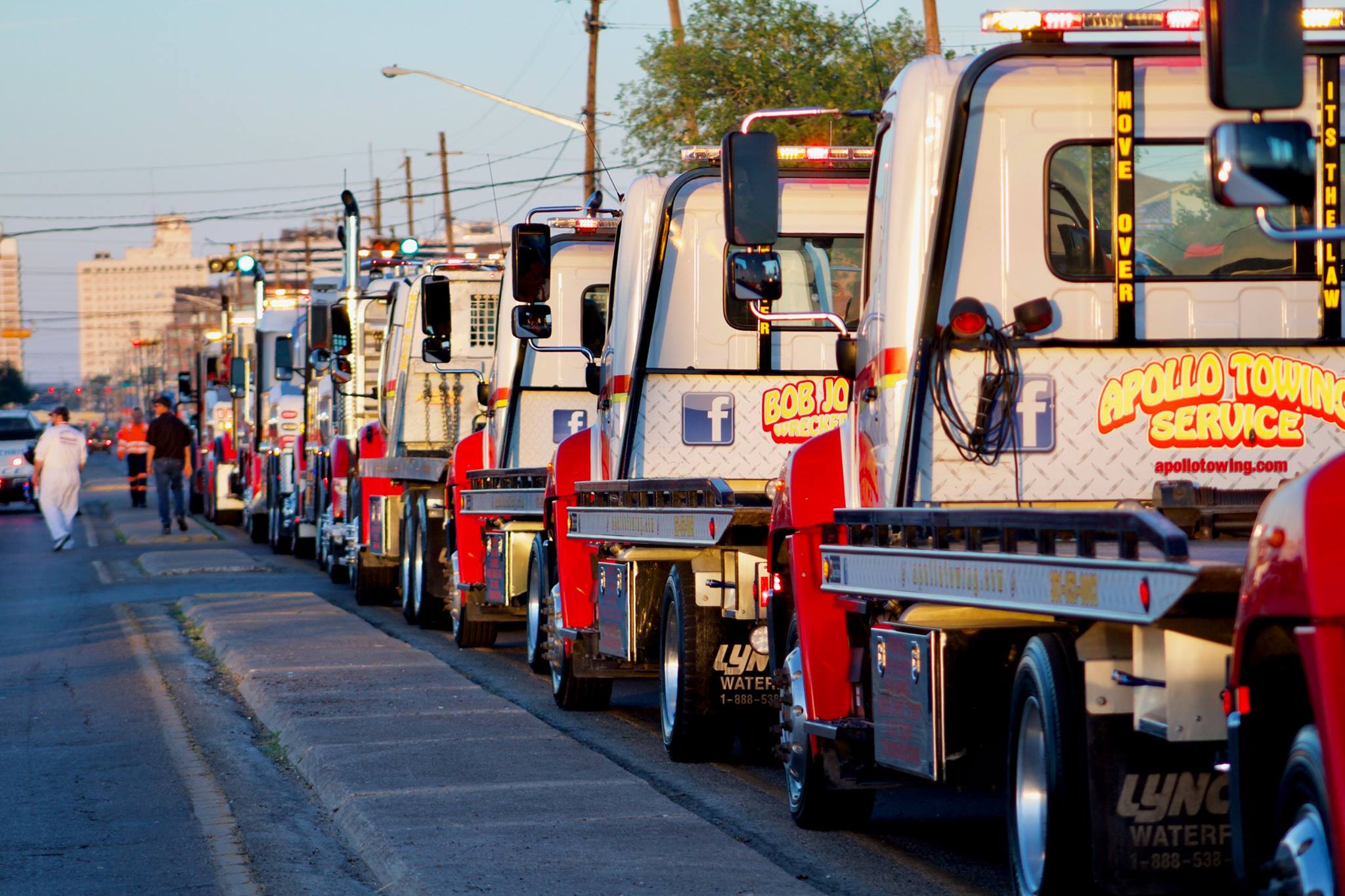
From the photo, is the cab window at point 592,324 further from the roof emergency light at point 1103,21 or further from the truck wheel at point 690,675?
the roof emergency light at point 1103,21

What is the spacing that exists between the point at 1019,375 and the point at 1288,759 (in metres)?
2.73

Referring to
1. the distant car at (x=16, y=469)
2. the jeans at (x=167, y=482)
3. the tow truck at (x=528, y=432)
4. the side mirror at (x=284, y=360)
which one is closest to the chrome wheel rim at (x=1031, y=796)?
the tow truck at (x=528, y=432)

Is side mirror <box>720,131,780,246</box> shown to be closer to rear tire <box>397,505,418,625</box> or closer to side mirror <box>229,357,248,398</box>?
rear tire <box>397,505,418,625</box>

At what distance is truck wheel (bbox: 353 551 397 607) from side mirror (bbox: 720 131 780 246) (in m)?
12.8

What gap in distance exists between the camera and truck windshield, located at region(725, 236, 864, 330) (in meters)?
11.0

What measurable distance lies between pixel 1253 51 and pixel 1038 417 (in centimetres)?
273

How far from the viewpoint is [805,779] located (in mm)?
7629

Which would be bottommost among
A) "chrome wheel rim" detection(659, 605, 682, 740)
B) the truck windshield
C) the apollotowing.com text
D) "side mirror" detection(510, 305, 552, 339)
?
"chrome wheel rim" detection(659, 605, 682, 740)

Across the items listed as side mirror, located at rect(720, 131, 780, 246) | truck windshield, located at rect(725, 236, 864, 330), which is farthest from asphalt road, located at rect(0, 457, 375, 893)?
truck windshield, located at rect(725, 236, 864, 330)

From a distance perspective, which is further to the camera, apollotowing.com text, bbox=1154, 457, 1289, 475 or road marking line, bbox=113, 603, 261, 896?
road marking line, bbox=113, 603, 261, 896

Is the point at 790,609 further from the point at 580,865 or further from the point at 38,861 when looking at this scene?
the point at 38,861

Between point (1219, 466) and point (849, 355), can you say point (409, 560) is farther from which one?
point (1219, 466)

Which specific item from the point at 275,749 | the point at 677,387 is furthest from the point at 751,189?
the point at 275,749

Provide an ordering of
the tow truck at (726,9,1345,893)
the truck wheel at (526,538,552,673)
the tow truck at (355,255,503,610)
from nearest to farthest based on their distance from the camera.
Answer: the tow truck at (726,9,1345,893), the truck wheel at (526,538,552,673), the tow truck at (355,255,503,610)
